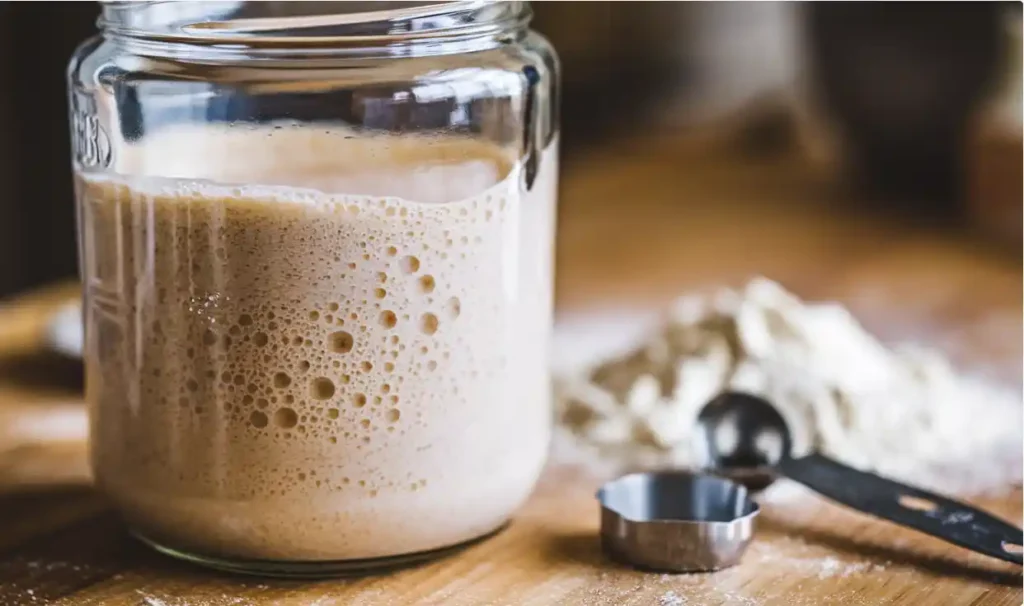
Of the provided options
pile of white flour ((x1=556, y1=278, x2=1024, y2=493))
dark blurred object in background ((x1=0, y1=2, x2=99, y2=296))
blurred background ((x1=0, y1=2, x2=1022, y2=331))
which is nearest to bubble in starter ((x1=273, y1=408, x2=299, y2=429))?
pile of white flour ((x1=556, y1=278, x2=1024, y2=493))

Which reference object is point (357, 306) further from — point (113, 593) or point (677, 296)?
point (677, 296)

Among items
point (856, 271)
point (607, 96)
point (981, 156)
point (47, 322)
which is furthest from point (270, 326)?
point (607, 96)

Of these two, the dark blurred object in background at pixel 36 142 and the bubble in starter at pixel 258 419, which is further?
the dark blurred object in background at pixel 36 142

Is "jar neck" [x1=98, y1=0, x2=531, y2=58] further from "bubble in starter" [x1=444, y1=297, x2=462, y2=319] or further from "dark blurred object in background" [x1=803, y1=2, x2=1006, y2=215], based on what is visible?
"dark blurred object in background" [x1=803, y1=2, x2=1006, y2=215]

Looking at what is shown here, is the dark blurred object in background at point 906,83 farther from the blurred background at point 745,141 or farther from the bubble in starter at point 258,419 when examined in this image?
the bubble in starter at point 258,419

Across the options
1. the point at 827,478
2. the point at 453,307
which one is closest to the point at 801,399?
the point at 827,478

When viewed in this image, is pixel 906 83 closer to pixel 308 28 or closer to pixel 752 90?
pixel 752 90

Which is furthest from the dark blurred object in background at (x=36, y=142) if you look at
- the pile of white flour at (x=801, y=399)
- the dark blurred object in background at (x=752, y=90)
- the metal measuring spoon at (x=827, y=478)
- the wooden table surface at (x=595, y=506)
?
the metal measuring spoon at (x=827, y=478)
